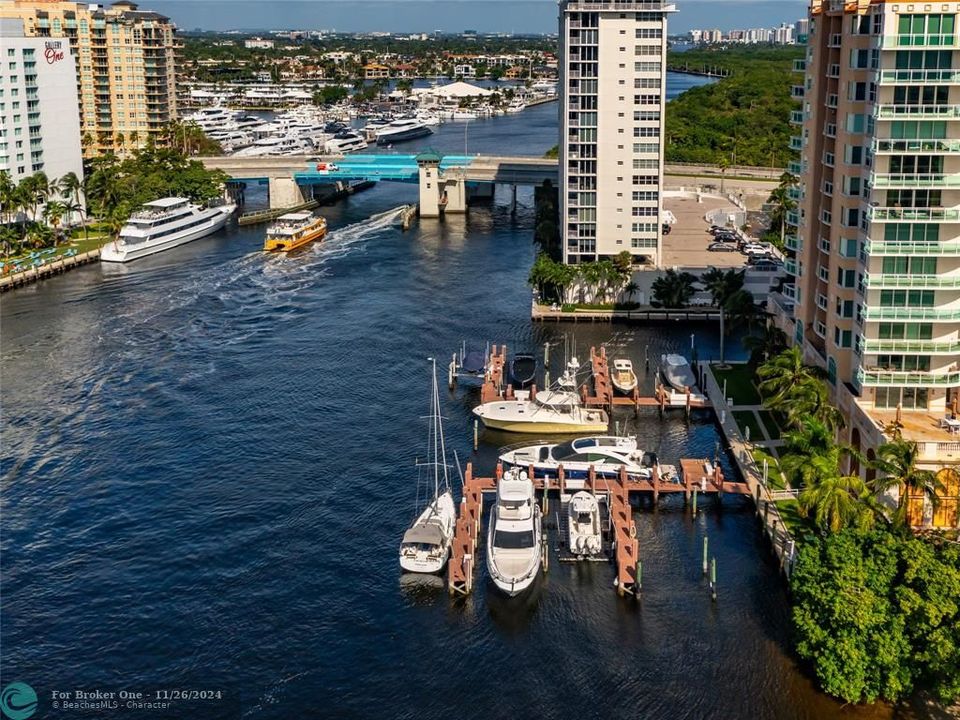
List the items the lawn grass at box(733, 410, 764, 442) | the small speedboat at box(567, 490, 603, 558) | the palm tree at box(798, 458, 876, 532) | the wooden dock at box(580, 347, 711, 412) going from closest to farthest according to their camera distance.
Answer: the palm tree at box(798, 458, 876, 532), the small speedboat at box(567, 490, 603, 558), the lawn grass at box(733, 410, 764, 442), the wooden dock at box(580, 347, 711, 412)

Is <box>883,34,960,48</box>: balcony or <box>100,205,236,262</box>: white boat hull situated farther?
<box>100,205,236,262</box>: white boat hull

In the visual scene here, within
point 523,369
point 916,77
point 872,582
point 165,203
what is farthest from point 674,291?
point 165,203

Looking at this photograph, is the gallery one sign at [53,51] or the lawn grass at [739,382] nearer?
the lawn grass at [739,382]

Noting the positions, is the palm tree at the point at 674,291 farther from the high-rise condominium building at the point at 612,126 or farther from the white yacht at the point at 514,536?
the white yacht at the point at 514,536

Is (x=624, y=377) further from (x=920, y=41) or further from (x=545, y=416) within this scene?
(x=920, y=41)

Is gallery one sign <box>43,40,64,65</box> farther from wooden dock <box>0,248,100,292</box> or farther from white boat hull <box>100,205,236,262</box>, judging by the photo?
wooden dock <box>0,248,100,292</box>

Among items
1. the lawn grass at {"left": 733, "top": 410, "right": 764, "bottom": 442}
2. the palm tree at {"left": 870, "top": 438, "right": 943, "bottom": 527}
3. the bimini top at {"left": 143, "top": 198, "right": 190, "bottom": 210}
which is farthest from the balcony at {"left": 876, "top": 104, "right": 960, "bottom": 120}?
the bimini top at {"left": 143, "top": 198, "right": 190, "bottom": 210}

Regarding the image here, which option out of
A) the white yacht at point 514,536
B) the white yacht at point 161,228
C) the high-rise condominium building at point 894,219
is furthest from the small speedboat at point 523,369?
the white yacht at point 161,228
